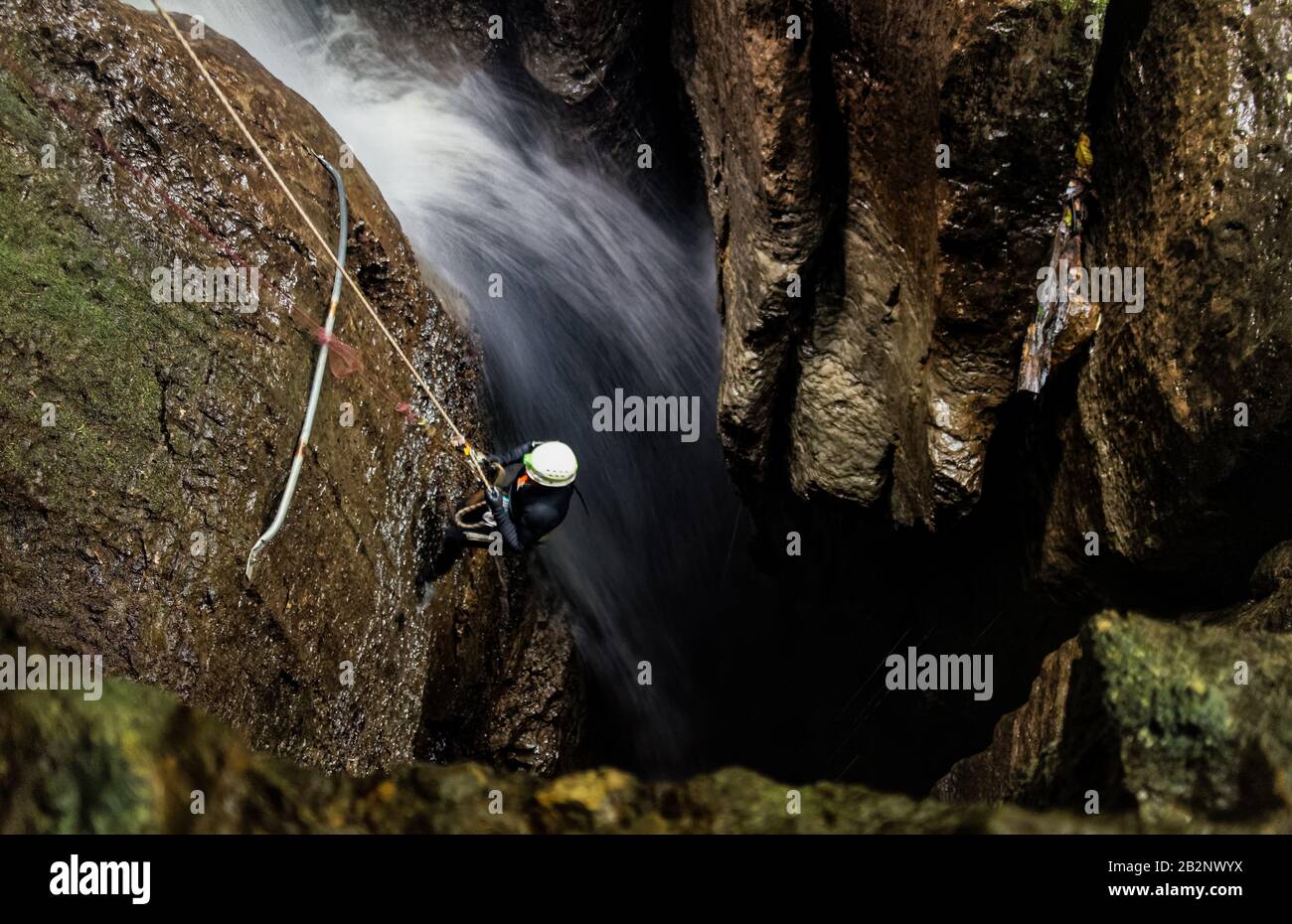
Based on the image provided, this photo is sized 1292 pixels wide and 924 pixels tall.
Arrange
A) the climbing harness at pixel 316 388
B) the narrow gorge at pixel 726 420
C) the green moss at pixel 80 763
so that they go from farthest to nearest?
the climbing harness at pixel 316 388
the narrow gorge at pixel 726 420
the green moss at pixel 80 763

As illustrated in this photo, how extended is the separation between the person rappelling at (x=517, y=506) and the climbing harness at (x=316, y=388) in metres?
1.22

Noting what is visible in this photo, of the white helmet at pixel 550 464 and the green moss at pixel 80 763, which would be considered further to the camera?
the white helmet at pixel 550 464

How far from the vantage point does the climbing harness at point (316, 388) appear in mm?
5168

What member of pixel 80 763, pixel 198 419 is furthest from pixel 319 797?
pixel 198 419

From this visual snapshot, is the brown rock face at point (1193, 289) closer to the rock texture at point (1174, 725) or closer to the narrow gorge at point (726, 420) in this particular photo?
the narrow gorge at point (726, 420)

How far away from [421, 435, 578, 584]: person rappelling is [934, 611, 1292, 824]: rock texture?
3.45m

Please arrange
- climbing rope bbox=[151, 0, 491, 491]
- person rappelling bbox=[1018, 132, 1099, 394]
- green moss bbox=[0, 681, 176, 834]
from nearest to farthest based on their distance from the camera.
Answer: green moss bbox=[0, 681, 176, 834], climbing rope bbox=[151, 0, 491, 491], person rappelling bbox=[1018, 132, 1099, 394]

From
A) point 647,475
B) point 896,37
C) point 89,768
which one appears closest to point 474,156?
point 647,475

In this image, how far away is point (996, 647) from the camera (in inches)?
310

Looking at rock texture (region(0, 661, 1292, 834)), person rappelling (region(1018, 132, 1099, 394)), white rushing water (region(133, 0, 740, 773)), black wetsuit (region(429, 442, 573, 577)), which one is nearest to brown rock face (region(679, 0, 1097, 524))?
person rappelling (region(1018, 132, 1099, 394))

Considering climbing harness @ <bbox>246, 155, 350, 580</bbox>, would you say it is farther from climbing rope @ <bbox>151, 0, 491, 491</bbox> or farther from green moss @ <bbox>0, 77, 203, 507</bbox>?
green moss @ <bbox>0, 77, 203, 507</bbox>

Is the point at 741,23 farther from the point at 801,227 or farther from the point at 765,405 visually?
the point at 765,405

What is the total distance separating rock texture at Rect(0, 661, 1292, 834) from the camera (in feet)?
10.5

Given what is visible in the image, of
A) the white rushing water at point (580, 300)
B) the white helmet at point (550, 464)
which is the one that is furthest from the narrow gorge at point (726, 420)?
the white helmet at point (550, 464)
